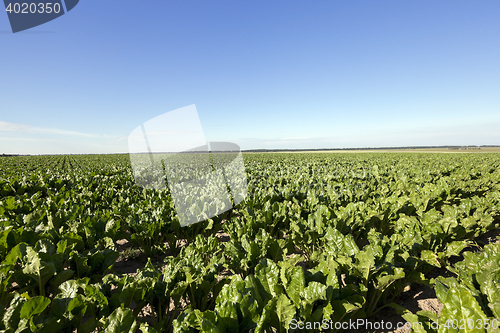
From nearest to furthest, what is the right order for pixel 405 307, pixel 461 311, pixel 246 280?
pixel 461 311 → pixel 246 280 → pixel 405 307

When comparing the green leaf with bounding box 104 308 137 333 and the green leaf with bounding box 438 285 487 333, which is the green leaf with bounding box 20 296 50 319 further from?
the green leaf with bounding box 438 285 487 333

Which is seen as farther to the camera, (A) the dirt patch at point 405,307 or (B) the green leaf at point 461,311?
(A) the dirt patch at point 405,307

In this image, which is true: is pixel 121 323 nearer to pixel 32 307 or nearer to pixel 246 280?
pixel 32 307

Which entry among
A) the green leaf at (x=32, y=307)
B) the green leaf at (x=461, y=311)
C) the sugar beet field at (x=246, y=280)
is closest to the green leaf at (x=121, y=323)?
the sugar beet field at (x=246, y=280)

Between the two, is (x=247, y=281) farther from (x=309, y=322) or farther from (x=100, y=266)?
(x=100, y=266)

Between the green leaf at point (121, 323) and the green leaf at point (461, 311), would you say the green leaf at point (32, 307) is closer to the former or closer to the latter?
the green leaf at point (121, 323)

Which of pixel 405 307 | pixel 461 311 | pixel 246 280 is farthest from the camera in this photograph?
pixel 405 307

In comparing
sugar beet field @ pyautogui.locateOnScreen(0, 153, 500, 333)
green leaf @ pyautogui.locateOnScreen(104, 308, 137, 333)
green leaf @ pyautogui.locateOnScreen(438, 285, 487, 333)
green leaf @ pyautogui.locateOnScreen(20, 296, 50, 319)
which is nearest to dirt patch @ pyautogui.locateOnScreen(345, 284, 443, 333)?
sugar beet field @ pyautogui.locateOnScreen(0, 153, 500, 333)

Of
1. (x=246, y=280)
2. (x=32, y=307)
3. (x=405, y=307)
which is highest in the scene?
(x=32, y=307)

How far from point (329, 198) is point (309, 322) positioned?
559 centimetres

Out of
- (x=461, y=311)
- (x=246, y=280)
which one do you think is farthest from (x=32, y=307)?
(x=461, y=311)

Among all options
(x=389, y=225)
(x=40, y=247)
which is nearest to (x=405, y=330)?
(x=389, y=225)

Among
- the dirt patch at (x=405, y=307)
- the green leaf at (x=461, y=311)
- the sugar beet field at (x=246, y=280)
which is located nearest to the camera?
the green leaf at (x=461, y=311)

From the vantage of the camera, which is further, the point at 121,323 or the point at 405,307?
the point at 405,307
